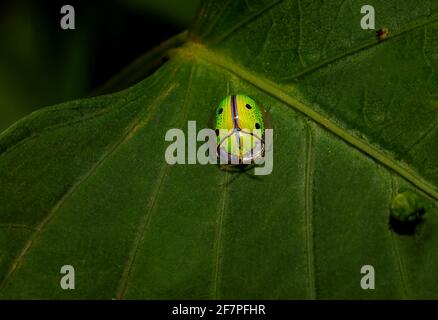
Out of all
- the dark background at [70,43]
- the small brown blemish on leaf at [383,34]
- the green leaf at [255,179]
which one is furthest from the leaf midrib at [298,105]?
the dark background at [70,43]

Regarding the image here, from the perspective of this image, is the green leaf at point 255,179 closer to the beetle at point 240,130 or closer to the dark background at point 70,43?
the beetle at point 240,130

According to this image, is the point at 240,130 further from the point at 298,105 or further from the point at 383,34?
the point at 383,34

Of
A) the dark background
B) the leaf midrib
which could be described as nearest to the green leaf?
the leaf midrib

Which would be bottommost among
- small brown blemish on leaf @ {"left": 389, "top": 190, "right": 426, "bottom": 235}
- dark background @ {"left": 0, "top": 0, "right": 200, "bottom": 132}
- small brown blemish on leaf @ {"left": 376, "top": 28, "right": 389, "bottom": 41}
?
small brown blemish on leaf @ {"left": 389, "top": 190, "right": 426, "bottom": 235}

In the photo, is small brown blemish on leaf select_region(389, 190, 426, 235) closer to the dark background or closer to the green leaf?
the green leaf

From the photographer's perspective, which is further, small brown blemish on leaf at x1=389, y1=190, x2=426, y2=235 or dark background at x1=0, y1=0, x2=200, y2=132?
dark background at x1=0, y1=0, x2=200, y2=132
